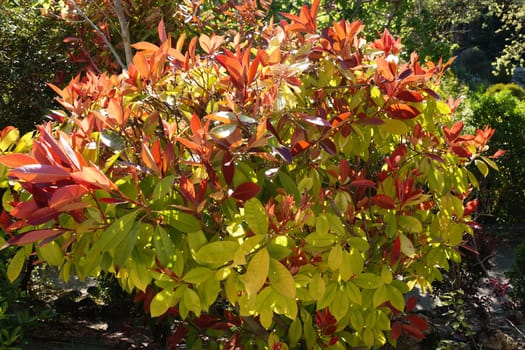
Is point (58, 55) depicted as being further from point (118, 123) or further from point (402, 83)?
point (402, 83)

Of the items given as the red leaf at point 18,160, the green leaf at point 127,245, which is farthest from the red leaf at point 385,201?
the red leaf at point 18,160

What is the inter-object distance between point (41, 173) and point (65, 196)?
0.08 metres

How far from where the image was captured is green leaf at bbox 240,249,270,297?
4.90 ft

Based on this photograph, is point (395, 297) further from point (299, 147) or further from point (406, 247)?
point (299, 147)

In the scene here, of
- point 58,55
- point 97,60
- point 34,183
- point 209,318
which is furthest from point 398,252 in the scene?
point 58,55

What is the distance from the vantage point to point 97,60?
4.46 metres

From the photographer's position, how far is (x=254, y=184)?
Result: 5.60 ft

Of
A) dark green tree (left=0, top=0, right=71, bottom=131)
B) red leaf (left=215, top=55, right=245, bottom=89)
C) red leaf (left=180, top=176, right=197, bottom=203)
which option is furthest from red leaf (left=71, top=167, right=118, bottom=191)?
dark green tree (left=0, top=0, right=71, bottom=131)

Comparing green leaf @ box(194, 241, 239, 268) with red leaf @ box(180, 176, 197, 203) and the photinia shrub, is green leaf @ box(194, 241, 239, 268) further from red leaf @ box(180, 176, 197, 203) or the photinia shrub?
red leaf @ box(180, 176, 197, 203)

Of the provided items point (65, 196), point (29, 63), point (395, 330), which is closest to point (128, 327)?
point (29, 63)

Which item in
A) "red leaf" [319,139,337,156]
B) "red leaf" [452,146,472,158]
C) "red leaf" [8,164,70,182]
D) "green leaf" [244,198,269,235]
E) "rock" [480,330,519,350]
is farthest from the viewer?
"rock" [480,330,519,350]

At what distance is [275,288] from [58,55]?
3818 millimetres

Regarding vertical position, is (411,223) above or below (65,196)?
below

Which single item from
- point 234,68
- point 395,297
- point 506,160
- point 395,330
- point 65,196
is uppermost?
point 234,68
